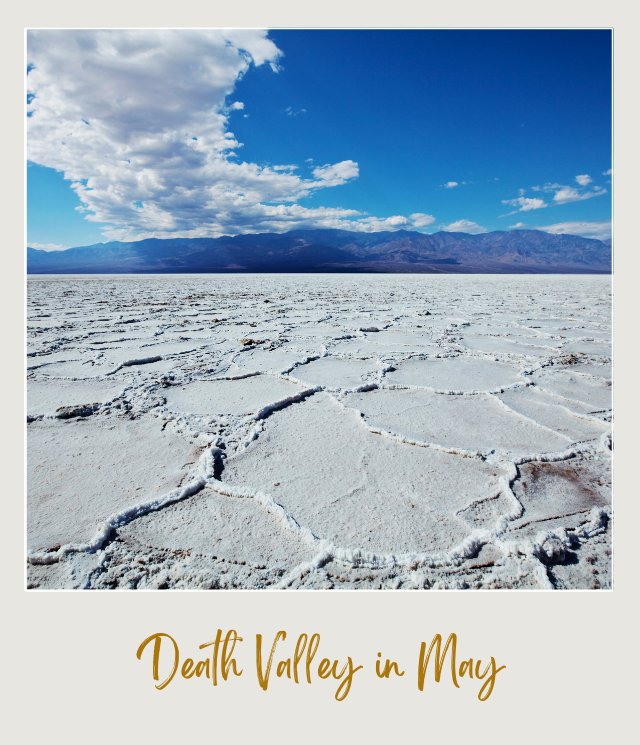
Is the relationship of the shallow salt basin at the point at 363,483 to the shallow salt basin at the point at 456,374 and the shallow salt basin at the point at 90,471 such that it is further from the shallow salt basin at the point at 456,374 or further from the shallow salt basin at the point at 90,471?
the shallow salt basin at the point at 456,374

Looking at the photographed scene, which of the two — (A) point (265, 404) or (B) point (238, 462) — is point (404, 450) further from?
(A) point (265, 404)

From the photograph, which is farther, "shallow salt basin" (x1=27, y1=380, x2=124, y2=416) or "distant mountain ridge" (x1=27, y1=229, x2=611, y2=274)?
"distant mountain ridge" (x1=27, y1=229, x2=611, y2=274)

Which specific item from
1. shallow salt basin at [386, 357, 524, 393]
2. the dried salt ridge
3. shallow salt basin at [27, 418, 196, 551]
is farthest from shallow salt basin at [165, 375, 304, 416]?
shallow salt basin at [386, 357, 524, 393]

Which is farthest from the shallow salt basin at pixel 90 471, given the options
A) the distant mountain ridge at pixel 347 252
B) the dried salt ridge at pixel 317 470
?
the distant mountain ridge at pixel 347 252

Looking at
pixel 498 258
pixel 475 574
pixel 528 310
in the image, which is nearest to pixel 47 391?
pixel 475 574

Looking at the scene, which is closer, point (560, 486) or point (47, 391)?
point (560, 486)

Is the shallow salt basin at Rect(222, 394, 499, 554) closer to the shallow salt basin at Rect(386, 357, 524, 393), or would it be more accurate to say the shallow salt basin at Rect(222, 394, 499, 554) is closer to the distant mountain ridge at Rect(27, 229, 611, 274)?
the shallow salt basin at Rect(386, 357, 524, 393)
